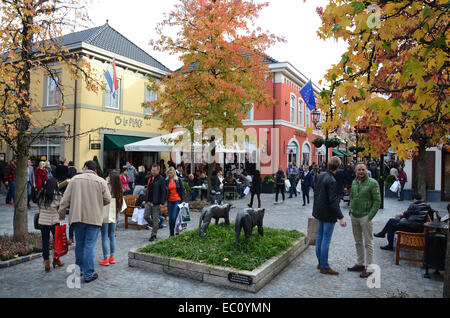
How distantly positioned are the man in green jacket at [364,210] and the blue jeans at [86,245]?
4266 millimetres

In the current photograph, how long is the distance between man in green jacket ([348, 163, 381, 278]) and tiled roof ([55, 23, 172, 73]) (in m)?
17.0

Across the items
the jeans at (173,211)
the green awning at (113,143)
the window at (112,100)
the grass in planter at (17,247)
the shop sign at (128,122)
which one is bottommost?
the grass in planter at (17,247)

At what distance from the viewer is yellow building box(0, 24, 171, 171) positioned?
17234mm

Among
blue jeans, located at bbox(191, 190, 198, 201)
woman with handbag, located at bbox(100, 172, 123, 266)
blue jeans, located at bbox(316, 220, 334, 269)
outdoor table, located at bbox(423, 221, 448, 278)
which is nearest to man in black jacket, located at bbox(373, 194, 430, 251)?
outdoor table, located at bbox(423, 221, 448, 278)

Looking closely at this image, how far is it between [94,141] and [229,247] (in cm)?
1447

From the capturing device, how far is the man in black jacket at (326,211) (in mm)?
5277

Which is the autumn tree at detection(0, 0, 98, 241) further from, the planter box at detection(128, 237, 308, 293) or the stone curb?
the planter box at detection(128, 237, 308, 293)

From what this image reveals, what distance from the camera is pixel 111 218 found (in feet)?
19.0

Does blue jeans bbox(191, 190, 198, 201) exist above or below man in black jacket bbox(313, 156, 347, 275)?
below

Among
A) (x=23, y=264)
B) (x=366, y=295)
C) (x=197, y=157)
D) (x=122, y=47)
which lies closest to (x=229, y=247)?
(x=366, y=295)

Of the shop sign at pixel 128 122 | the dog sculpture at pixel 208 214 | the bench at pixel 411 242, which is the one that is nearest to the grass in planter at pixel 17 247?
the dog sculpture at pixel 208 214

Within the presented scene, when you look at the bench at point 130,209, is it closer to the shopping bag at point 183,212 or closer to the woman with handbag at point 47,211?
the shopping bag at point 183,212

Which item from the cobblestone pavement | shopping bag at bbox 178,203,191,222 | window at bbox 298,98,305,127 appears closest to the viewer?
the cobblestone pavement
